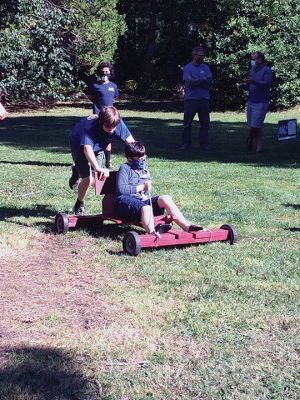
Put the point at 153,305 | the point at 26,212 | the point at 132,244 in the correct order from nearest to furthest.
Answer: the point at 153,305 < the point at 132,244 < the point at 26,212

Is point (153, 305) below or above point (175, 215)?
below

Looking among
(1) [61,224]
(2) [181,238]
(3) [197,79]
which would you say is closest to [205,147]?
(3) [197,79]

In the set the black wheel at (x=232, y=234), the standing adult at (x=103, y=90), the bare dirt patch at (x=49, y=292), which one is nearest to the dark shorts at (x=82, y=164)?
the bare dirt patch at (x=49, y=292)

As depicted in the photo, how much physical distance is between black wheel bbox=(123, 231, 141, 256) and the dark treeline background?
1617cm

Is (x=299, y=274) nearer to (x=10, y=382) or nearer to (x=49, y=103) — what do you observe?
(x=10, y=382)

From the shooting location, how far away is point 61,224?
663cm

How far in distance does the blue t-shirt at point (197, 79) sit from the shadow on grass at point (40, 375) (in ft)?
32.1

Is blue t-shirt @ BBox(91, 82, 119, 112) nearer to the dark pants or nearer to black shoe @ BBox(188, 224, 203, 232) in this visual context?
the dark pants

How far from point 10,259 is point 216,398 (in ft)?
9.49

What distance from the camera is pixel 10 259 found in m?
5.79

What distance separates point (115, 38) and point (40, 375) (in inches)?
968

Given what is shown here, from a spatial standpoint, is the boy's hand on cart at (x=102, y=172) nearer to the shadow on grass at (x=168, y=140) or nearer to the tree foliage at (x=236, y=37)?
the shadow on grass at (x=168, y=140)

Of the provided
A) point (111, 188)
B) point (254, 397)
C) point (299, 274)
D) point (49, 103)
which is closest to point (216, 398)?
point (254, 397)

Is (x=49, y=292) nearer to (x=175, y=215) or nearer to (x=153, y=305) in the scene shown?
(x=153, y=305)
